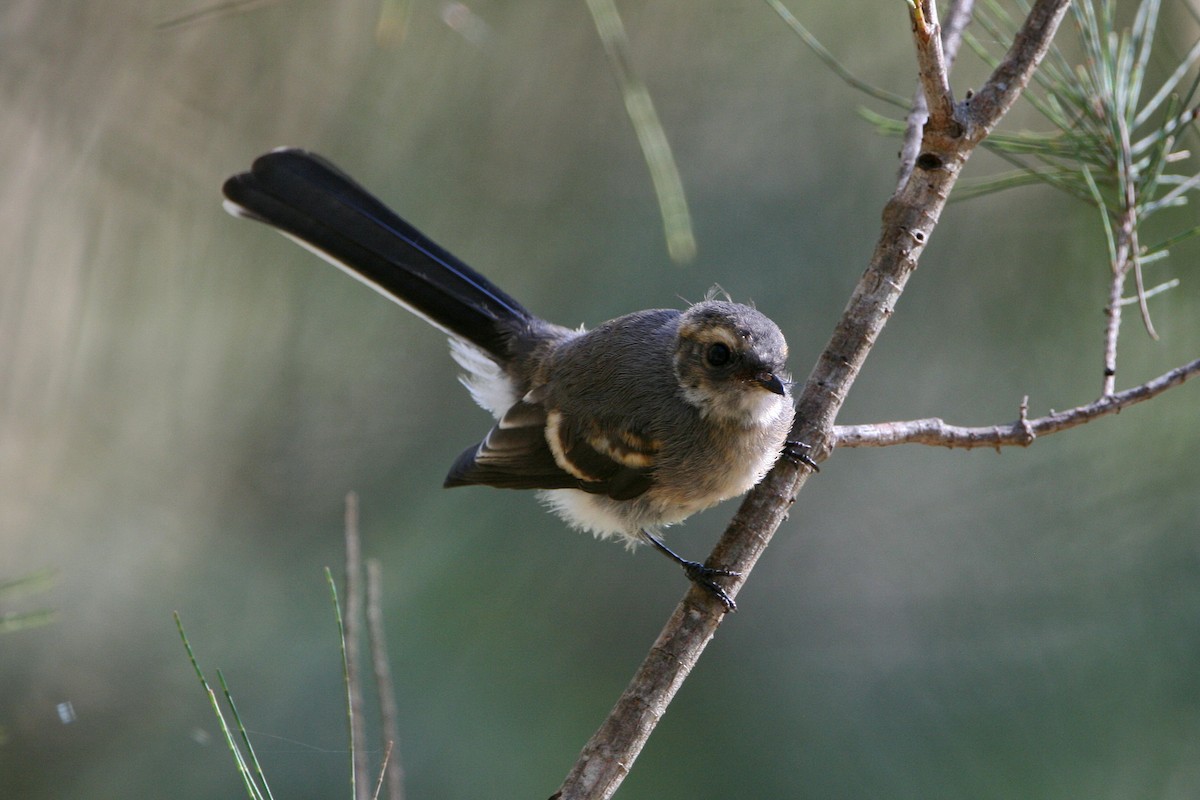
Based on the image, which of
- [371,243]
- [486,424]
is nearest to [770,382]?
[371,243]

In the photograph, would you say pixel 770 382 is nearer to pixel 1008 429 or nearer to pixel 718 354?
pixel 718 354

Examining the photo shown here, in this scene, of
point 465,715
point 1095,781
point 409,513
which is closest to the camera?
point 1095,781

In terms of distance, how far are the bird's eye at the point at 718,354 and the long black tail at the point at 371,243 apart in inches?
27.1

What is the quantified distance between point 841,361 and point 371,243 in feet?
4.07

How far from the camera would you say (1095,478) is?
219 cm

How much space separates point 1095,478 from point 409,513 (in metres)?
1.64

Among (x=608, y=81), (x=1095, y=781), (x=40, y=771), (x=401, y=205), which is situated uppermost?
(x=608, y=81)

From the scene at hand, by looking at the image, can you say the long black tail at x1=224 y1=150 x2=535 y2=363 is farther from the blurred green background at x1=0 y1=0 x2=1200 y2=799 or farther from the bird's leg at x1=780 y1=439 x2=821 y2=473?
the bird's leg at x1=780 y1=439 x2=821 y2=473

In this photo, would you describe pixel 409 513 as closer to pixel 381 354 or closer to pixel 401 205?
pixel 381 354

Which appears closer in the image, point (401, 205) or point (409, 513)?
point (409, 513)

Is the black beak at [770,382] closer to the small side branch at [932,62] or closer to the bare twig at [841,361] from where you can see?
the bare twig at [841,361]

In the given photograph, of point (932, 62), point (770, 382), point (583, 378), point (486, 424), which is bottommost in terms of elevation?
point (486, 424)

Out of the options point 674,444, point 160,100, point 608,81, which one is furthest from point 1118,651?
point 160,100

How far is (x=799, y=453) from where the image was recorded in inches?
72.7
